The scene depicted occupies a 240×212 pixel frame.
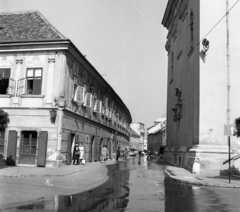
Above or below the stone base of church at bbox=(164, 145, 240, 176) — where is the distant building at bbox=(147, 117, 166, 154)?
above

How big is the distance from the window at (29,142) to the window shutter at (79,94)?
3984 millimetres

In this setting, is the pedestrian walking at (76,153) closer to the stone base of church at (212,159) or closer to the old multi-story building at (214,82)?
the old multi-story building at (214,82)

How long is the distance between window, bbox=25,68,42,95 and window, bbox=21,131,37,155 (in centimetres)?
271

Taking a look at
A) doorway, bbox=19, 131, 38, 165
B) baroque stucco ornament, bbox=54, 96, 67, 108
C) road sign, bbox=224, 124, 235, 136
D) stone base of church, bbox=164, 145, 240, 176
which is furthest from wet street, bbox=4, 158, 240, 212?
doorway, bbox=19, 131, 38, 165

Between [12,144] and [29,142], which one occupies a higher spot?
[29,142]

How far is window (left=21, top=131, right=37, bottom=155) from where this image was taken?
20.5 meters

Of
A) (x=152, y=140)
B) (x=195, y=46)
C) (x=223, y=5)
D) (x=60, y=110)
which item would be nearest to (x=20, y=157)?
(x=60, y=110)

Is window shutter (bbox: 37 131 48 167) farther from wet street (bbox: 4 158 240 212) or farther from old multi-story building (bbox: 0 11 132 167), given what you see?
wet street (bbox: 4 158 240 212)

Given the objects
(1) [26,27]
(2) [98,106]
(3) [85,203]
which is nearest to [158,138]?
(2) [98,106]

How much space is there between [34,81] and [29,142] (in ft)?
13.3

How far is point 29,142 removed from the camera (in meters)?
20.6

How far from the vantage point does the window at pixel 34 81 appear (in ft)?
68.8

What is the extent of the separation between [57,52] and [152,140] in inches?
3425

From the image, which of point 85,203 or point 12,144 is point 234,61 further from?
point 85,203
